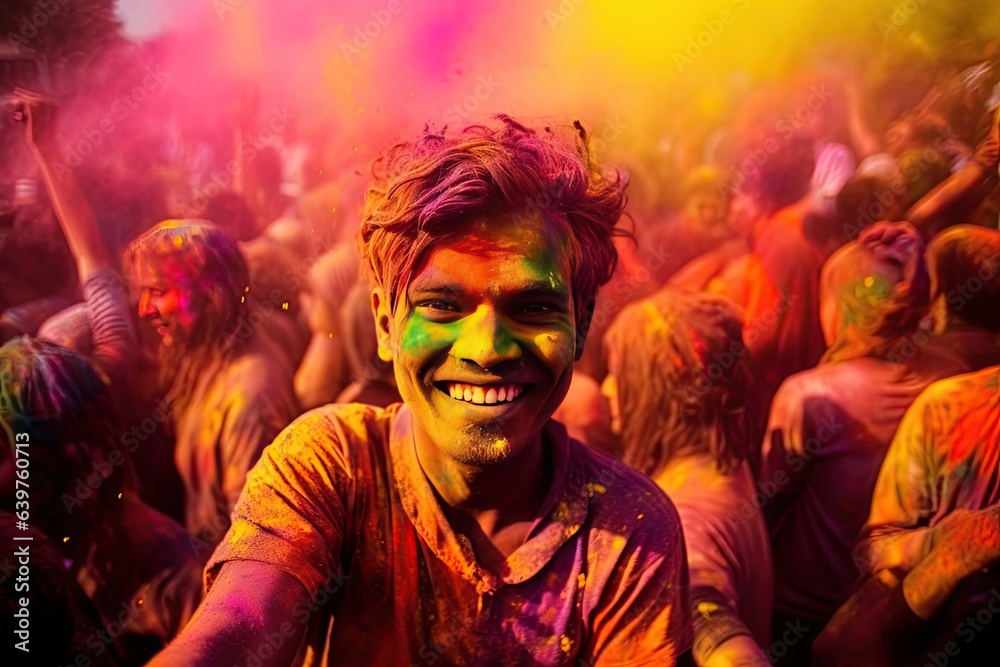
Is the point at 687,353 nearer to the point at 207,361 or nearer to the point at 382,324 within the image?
the point at 382,324

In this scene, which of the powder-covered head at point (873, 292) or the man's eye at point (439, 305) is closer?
the man's eye at point (439, 305)

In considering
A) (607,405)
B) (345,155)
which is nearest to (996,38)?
(607,405)

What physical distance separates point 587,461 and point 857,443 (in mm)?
985

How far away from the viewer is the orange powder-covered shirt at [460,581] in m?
1.99

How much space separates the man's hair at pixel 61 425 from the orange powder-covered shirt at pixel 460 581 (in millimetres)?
768

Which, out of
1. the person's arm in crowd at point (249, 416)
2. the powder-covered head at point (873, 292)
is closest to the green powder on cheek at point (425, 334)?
the person's arm in crowd at point (249, 416)

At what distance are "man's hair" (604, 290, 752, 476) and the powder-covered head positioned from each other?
0.31m

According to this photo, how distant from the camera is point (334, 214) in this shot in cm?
258

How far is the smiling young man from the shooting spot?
1862 mm

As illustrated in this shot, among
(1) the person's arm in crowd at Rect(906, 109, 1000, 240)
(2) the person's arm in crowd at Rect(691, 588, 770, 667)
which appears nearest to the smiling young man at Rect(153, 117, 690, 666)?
(2) the person's arm in crowd at Rect(691, 588, 770, 667)

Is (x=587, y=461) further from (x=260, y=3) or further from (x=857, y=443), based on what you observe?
(x=260, y=3)

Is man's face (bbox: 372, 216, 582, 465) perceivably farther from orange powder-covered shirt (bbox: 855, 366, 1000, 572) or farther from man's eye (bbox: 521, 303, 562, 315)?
orange powder-covered shirt (bbox: 855, 366, 1000, 572)

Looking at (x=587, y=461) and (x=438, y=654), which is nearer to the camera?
(x=438, y=654)

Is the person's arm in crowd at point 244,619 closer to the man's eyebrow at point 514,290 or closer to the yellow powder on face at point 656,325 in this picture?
the man's eyebrow at point 514,290
